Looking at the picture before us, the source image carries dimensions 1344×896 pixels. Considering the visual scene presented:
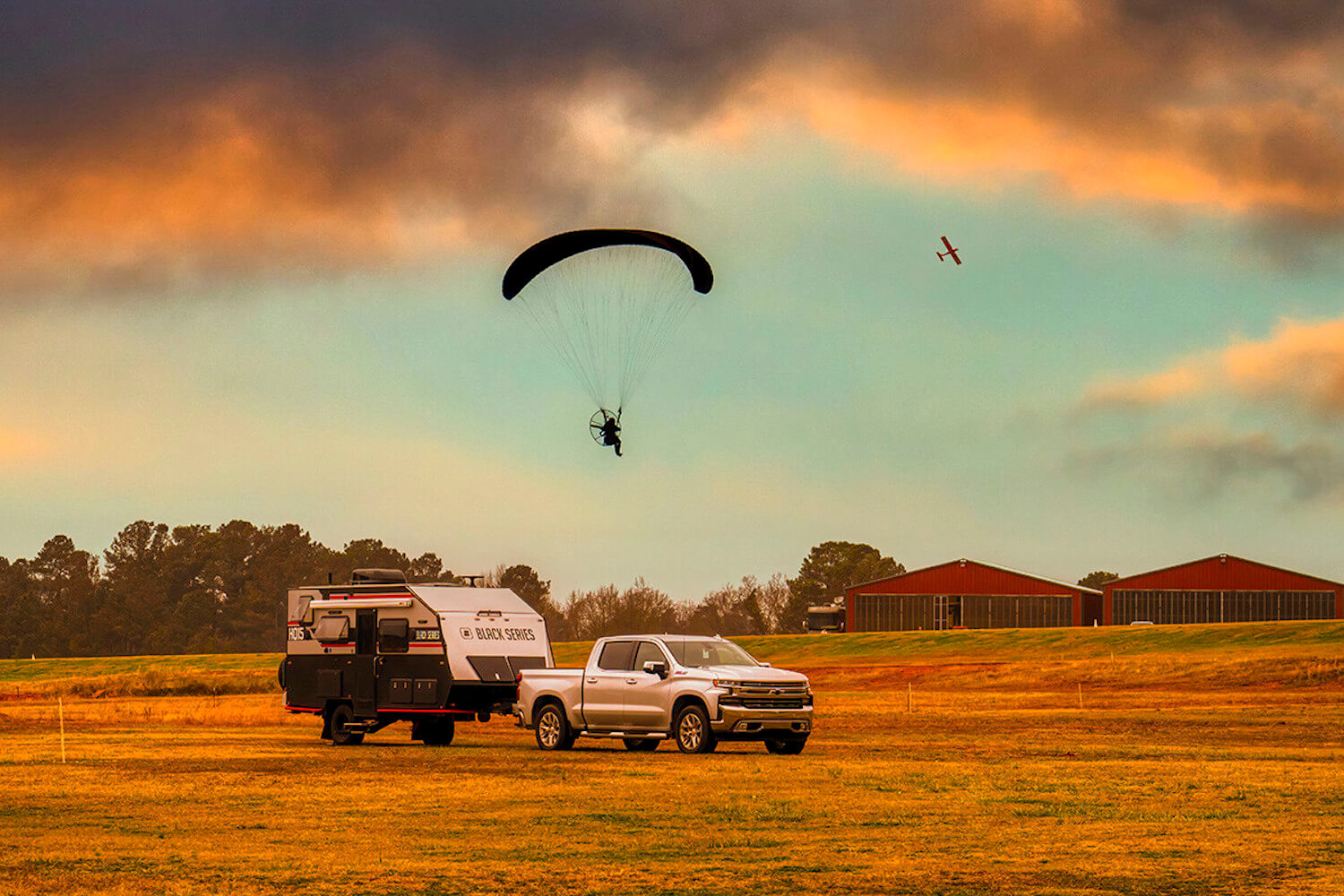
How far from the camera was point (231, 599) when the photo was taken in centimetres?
18262

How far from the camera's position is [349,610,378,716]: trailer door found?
3341 centimetres

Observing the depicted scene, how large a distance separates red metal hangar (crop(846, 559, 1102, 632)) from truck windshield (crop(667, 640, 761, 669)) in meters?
93.6

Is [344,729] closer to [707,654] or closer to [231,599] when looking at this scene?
[707,654]

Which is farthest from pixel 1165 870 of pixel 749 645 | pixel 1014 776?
pixel 749 645

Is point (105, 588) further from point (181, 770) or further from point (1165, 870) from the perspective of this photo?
point (1165, 870)

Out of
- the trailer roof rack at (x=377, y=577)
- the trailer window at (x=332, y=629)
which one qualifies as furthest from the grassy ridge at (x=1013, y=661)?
the trailer window at (x=332, y=629)

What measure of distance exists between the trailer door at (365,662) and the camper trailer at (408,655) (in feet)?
0.06

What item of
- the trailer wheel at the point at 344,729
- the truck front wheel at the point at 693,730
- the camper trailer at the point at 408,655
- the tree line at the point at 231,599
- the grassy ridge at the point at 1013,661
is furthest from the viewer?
the tree line at the point at 231,599

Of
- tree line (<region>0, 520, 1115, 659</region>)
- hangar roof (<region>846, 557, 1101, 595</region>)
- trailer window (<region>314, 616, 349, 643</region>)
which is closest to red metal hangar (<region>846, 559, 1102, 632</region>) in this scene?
hangar roof (<region>846, 557, 1101, 595</region>)

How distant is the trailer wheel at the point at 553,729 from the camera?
102ft

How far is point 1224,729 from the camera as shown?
37250 mm

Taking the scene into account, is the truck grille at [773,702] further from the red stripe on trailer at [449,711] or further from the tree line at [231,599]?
the tree line at [231,599]

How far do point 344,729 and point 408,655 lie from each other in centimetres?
220

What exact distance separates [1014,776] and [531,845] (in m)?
9.52
